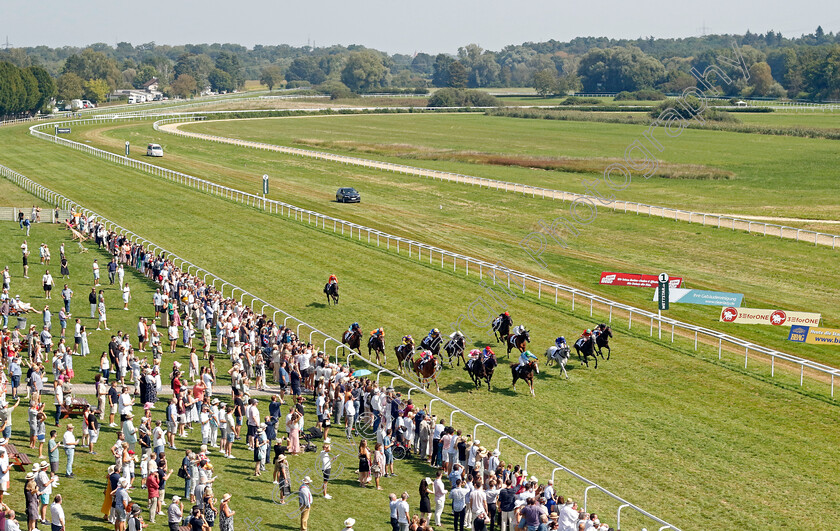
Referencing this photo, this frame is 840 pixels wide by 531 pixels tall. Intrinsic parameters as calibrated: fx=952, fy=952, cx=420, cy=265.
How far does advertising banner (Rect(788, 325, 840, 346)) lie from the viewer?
30234 mm

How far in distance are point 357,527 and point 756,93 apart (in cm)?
13491

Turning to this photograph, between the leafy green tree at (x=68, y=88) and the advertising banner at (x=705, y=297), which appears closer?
the advertising banner at (x=705, y=297)

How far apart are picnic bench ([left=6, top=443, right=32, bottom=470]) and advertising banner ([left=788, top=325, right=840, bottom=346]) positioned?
23043 millimetres

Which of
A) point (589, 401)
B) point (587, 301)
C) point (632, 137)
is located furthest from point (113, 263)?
point (632, 137)

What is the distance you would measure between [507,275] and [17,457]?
22.3 meters

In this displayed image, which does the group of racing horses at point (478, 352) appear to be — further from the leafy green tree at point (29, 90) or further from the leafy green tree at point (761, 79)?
the leafy green tree at point (29, 90)

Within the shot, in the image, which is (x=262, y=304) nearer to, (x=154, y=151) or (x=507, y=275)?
(x=507, y=275)

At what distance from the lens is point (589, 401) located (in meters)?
25.2

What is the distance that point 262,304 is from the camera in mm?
34500

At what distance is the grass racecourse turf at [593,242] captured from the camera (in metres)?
36.3

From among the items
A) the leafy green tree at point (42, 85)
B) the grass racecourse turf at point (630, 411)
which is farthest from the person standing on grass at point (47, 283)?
the leafy green tree at point (42, 85)

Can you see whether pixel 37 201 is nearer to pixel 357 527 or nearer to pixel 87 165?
pixel 87 165

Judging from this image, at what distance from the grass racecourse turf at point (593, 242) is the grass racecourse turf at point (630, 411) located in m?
3.54

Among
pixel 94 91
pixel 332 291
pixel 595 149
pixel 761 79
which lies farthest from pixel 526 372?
pixel 94 91
